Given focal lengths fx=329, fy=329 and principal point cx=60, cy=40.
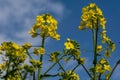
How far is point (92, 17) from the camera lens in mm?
7488

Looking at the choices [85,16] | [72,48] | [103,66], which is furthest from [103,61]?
[85,16]

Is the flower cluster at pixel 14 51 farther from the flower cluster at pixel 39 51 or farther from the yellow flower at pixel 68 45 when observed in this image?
the yellow flower at pixel 68 45

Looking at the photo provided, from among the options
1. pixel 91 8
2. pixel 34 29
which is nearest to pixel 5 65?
pixel 34 29

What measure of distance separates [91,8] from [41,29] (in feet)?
6.19

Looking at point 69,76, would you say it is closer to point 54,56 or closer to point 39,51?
point 54,56

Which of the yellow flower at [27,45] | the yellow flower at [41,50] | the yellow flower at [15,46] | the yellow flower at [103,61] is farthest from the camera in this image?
the yellow flower at [15,46]

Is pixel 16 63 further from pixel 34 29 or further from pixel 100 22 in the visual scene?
pixel 100 22

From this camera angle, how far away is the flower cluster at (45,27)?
9.19 meters

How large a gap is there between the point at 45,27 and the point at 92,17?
85.7 inches

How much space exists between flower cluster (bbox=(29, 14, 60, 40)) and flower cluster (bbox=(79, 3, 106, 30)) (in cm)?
154

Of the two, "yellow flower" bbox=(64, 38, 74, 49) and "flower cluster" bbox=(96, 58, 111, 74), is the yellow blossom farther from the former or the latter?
"flower cluster" bbox=(96, 58, 111, 74)

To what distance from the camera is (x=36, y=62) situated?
7.94 metres

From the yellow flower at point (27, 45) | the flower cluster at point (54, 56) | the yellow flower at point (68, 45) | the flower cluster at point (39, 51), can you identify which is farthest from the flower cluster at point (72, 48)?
the yellow flower at point (27, 45)

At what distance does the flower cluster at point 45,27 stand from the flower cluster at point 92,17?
1543 mm
